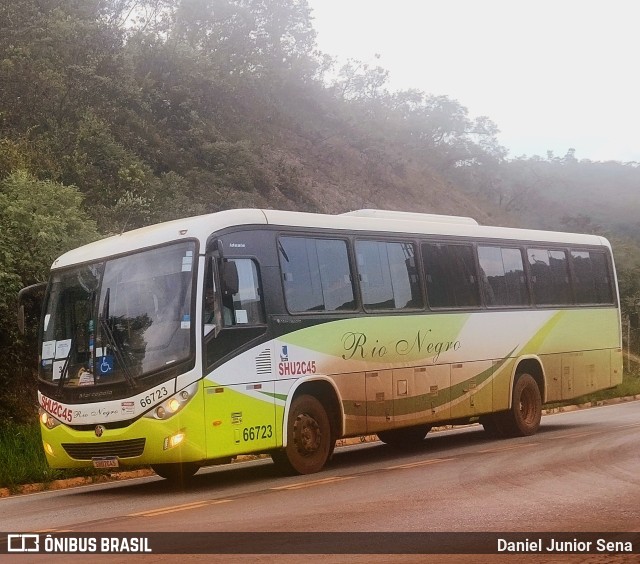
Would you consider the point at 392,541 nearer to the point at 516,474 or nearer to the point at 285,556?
the point at 285,556

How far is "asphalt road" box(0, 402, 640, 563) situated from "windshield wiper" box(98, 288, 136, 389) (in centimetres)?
138

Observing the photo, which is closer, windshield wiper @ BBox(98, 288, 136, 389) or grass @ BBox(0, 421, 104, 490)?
windshield wiper @ BBox(98, 288, 136, 389)

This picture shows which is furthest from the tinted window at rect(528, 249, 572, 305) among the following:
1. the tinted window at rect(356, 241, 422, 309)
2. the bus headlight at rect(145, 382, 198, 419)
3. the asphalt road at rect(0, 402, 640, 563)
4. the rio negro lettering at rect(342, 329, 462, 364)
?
the bus headlight at rect(145, 382, 198, 419)

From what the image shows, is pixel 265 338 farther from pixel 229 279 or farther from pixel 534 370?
pixel 534 370

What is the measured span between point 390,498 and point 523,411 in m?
8.62

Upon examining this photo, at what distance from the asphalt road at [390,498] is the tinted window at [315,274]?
2259 millimetres

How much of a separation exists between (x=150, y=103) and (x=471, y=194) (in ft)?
128

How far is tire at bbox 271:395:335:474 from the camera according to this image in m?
13.2

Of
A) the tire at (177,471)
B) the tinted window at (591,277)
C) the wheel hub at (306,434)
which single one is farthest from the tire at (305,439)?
the tinted window at (591,277)

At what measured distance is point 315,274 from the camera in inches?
559

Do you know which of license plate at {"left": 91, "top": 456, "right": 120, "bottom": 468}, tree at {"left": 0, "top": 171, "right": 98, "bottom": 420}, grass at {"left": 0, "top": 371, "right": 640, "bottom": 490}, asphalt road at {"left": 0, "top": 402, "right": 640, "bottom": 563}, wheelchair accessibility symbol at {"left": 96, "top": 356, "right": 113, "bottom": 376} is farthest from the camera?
tree at {"left": 0, "top": 171, "right": 98, "bottom": 420}

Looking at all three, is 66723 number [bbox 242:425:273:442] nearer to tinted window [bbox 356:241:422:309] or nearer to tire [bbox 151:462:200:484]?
tire [bbox 151:462:200:484]

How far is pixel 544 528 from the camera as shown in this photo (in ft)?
27.5

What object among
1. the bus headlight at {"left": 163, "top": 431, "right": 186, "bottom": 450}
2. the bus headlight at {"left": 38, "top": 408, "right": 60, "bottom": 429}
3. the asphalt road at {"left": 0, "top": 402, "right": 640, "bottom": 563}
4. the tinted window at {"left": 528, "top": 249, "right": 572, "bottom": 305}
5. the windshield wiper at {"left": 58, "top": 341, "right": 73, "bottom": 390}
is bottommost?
the asphalt road at {"left": 0, "top": 402, "right": 640, "bottom": 563}
